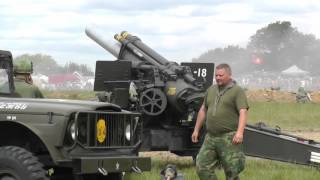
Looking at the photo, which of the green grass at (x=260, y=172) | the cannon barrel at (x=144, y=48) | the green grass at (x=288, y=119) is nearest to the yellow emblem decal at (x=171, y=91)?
the cannon barrel at (x=144, y=48)

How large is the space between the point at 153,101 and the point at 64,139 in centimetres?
445

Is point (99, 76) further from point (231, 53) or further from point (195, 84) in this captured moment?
point (231, 53)

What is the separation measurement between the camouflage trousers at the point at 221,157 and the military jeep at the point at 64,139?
1.02 metres

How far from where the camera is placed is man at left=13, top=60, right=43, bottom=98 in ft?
28.0

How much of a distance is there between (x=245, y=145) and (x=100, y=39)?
3.47m

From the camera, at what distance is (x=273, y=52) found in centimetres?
10788

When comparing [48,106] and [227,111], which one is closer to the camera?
A: [48,106]

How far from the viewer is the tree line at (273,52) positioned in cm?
9644

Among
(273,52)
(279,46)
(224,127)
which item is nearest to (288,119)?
(224,127)

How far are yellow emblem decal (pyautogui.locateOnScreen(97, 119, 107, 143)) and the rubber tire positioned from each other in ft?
2.08

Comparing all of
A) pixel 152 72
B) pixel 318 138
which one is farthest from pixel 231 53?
pixel 152 72

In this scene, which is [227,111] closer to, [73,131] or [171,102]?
[73,131]

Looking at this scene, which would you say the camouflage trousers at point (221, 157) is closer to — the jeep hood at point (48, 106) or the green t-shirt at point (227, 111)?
the green t-shirt at point (227, 111)

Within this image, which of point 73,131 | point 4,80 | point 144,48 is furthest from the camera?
point 144,48
